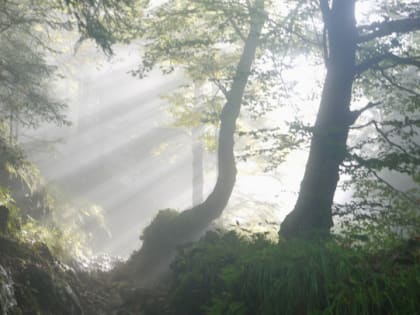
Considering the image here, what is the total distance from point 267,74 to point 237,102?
1887 mm

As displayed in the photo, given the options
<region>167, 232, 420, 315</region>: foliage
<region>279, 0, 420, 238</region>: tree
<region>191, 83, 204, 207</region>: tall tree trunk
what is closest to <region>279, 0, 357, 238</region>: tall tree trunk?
<region>279, 0, 420, 238</region>: tree

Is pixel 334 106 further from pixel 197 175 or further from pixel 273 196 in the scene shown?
pixel 197 175

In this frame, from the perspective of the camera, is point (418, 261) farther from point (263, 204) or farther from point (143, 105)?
point (143, 105)

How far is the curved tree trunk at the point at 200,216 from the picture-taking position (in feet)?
32.3

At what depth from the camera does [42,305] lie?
498 centimetres

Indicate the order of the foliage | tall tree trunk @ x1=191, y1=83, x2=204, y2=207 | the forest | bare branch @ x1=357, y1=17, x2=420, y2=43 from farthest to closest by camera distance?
1. tall tree trunk @ x1=191, y1=83, x2=204, y2=207
2. bare branch @ x1=357, y1=17, x2=420, y2=43
3. the forest
4. the foliage

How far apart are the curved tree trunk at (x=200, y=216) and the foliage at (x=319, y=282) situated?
4.53 metres

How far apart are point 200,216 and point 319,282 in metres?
6.53

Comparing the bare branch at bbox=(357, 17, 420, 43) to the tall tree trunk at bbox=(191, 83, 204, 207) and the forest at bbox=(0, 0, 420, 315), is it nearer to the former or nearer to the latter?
the forest at bbox=(0, 0, 420, 315)

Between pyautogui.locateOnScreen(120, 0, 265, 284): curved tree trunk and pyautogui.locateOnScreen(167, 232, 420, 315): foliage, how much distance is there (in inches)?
179

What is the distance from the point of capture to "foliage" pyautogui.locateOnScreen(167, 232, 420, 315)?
353 cm

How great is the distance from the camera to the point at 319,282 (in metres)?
4.01

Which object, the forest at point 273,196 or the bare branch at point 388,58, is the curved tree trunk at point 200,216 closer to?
the forest at point 273,196

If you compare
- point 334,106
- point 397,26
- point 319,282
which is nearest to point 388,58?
point 397,26
